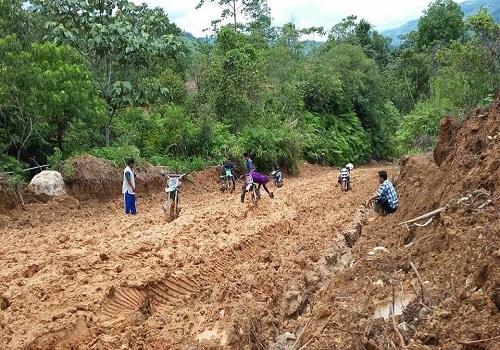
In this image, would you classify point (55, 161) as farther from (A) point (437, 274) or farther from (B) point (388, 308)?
(A) point (437, 274)

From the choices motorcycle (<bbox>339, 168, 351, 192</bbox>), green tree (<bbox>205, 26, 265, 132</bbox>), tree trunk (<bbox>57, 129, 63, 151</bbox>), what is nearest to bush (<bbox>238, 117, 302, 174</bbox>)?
green tree (<bbox>205, 26, 265, 132</bbox>)

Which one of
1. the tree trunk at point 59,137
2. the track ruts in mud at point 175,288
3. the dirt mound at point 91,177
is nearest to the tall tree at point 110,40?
the tree trunk at point 59,137

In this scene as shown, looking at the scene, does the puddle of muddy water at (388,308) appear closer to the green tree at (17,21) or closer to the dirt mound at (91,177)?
the dirt mound at (91,177)

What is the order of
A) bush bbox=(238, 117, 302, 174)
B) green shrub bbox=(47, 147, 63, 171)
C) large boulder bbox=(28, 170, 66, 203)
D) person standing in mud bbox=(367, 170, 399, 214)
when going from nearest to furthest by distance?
1. person standing in mud bbox=(367, 170, 399, 214)
2. large boulder bbox=(28, 170, 66, 203)
3. green shrub bbox=(47, 147, 63, 171)
4. bush bbox=(238, 117, 302, 174)

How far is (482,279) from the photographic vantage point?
4.68 meters

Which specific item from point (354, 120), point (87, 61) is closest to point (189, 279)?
point (87, 61)

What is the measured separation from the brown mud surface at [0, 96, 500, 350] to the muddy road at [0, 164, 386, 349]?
0.07ft

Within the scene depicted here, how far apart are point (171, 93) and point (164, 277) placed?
17237 millimetres

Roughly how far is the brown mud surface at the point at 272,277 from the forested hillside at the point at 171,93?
14.8 feet

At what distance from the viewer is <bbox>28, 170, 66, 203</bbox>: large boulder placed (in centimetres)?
1349

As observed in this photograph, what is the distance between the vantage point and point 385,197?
34.8ft

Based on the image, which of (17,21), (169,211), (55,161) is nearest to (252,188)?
(169,211)

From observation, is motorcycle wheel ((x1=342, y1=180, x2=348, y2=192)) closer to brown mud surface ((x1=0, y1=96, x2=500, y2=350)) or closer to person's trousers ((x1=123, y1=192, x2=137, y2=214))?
brown mud surface ((x1=0, y1=96, x2=500, y2=350))

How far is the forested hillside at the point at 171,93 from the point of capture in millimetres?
14562
